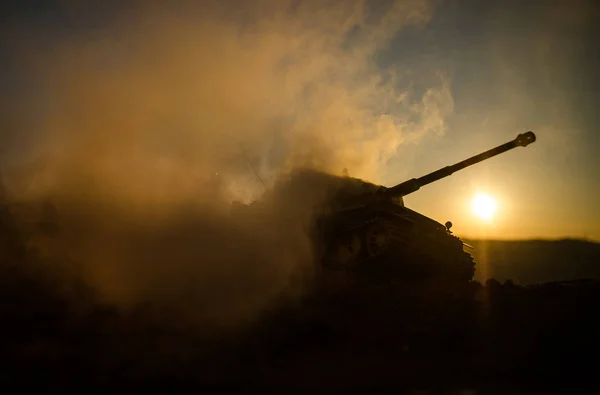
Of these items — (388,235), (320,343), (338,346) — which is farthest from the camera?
(388,235)

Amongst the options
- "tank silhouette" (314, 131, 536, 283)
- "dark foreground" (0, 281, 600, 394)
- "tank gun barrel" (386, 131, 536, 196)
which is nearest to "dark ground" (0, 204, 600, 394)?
"dark foreground" (0, 281, 600, 394)

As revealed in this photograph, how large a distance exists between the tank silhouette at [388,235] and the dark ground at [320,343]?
2.36 metres

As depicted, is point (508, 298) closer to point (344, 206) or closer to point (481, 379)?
point (481, 379)

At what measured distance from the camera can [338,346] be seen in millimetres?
8344

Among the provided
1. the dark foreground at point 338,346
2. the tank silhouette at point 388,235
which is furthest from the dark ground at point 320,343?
the tank silhouette at point 388,235

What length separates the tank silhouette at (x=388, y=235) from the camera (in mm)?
13555

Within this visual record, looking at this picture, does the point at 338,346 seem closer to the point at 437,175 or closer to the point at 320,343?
the point at 320,343

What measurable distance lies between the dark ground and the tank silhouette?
236 cm

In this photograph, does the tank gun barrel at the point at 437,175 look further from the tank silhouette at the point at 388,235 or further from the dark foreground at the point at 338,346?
the dark foreground at the point at 338,346

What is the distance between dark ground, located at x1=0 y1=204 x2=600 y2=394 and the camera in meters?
6.11

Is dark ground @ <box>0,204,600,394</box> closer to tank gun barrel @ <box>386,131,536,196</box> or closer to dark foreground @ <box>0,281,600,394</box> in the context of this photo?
dark foreground @ <box>0,281,600,394</box>

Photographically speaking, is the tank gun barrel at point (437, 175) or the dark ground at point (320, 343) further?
the tank gun barrel at point (437, 175)

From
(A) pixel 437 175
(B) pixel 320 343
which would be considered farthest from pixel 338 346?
(A) pixel 437 175

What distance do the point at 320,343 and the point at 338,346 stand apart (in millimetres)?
410
